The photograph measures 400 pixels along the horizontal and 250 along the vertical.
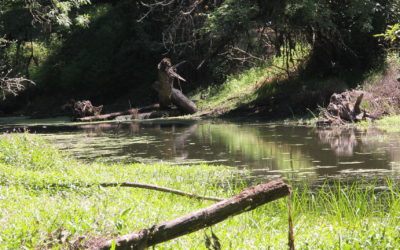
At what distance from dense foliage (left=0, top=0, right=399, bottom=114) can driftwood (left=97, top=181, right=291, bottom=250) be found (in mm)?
15228

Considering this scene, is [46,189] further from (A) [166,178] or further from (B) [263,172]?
(B) [263,172]

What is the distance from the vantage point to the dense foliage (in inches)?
798

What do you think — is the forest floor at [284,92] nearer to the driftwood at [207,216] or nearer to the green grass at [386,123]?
the green grass at [386,123]

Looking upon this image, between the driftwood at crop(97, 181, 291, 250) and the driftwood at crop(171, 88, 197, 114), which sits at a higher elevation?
the driftwood at crop(171, 88, 197, 114)

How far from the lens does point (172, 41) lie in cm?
2559

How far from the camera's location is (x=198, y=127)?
20984 mm

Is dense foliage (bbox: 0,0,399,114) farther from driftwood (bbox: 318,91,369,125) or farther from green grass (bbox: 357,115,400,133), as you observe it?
green grass (bbox: 357,115,400,133)

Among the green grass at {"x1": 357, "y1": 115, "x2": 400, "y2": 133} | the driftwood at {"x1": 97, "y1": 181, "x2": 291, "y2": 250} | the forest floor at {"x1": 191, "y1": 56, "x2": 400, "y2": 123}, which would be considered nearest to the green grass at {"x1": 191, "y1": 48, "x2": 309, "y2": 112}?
the forest floor at {"x1": 191, "y1": 56, "x2": 400, "y2": 123}

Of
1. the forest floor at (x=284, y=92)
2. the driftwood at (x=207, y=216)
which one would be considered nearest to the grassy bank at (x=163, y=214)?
the driftwood at (x=207, y=216)

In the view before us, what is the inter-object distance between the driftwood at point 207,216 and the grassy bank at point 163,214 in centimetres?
85

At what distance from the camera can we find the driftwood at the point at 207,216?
14.2ft

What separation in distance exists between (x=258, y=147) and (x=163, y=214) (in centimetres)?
819

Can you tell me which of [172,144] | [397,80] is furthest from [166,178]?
[397,80]

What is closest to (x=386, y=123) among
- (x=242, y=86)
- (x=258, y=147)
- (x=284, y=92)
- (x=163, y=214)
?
(x=258, y=147)
